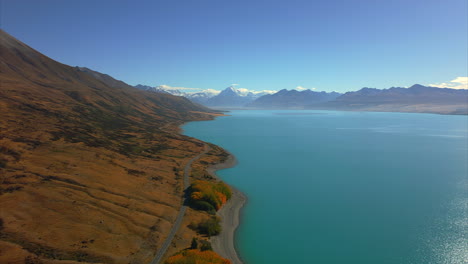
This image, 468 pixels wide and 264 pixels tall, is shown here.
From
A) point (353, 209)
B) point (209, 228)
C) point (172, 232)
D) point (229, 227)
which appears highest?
point (172, 232)

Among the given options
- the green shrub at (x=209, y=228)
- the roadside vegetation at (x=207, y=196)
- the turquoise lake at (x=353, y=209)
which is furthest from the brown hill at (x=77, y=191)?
the turquoise lake at (x=353, y=209)

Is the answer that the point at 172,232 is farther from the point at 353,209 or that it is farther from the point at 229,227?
the point at 353,209

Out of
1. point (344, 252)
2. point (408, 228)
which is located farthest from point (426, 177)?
point (344, 252)

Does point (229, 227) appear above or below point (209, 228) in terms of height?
below

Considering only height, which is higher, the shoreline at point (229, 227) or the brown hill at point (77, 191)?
the brown hill at point (77, 191)

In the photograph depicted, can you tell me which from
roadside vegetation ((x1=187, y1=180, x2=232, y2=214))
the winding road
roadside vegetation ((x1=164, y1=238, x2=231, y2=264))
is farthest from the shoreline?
the winding road

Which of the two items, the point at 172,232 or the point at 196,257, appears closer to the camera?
the point at 196,257

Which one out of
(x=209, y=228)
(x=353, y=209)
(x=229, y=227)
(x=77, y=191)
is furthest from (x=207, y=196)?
(x=353, y=209)

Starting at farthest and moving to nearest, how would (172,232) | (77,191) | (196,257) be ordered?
(77,191), (172,232), (196,257)

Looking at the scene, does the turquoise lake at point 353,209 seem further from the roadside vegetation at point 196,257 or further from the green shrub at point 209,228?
the roadside vegetation at point 196,257
